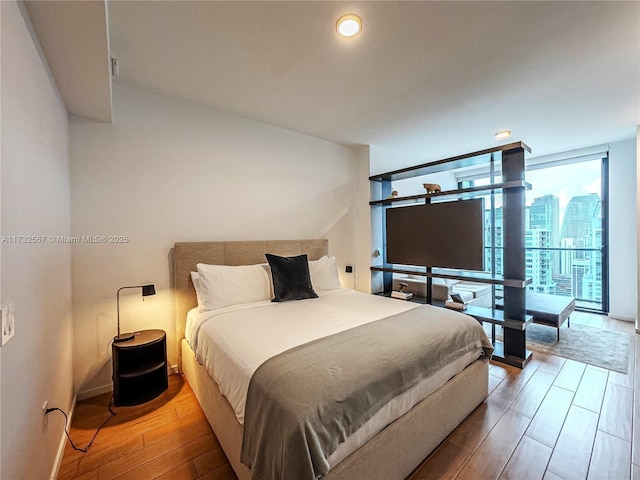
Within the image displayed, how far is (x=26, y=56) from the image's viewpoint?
4.20ft

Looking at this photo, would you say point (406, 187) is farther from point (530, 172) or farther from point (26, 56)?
point (26, 56)

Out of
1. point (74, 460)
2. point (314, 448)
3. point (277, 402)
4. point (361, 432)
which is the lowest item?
point (74, 460)

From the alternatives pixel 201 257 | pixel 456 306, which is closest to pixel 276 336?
pixel 201 257

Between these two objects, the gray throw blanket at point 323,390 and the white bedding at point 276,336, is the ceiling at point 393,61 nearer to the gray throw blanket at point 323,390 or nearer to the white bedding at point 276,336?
the white bedding at point 276,336

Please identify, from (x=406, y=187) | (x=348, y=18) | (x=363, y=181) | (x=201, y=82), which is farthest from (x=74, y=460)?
(x=406, y=187)

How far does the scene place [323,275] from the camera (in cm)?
308

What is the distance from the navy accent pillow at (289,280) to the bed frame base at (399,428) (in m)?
0.91

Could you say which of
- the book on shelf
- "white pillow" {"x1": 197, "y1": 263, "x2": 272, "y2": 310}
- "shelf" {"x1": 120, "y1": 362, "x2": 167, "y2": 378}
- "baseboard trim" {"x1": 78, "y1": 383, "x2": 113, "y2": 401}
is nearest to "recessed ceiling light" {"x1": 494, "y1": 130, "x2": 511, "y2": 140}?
the book on shelf

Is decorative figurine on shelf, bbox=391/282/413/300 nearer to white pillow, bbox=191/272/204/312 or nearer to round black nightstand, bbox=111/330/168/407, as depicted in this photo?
white pillow, bbox=191/272/204/312

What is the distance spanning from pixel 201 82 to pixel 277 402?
2.53m

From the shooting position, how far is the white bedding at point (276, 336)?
1370mm

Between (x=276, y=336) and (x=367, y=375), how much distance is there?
2.11 ft

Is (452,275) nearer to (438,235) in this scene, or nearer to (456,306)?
(456,306)

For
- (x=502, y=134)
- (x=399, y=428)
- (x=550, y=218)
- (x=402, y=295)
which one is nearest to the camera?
(x=399, y=428)
